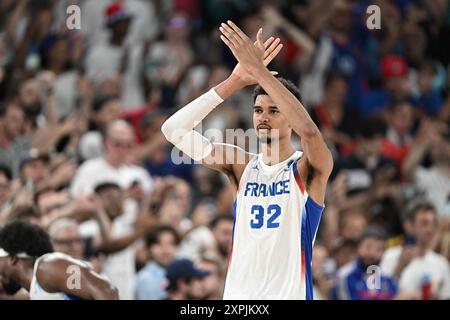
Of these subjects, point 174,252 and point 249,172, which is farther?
point 174,252

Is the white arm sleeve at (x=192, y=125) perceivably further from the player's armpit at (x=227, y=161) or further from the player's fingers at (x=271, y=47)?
the player's fingers at (x=271, y=47)

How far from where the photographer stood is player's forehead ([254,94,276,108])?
28.5ft

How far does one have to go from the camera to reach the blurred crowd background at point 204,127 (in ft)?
41.4

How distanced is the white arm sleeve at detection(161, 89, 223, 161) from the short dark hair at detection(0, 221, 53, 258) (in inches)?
A: 54.7

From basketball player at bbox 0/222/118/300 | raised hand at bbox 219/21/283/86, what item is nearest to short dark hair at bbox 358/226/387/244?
basketball player at bbox 0/222/118/300

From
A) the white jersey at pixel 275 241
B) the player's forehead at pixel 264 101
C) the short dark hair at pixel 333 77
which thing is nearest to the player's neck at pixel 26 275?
the white jersey at pixel 275 241

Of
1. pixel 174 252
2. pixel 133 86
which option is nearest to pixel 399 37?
pixel 133 86

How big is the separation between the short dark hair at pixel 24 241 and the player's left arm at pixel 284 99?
220cm

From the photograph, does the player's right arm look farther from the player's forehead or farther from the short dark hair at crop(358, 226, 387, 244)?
the short dark hair at crop(358, 226, 387, 244)

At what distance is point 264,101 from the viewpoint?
8.70m

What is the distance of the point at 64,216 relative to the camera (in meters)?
12.1

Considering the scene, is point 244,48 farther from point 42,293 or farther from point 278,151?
point 42,293
